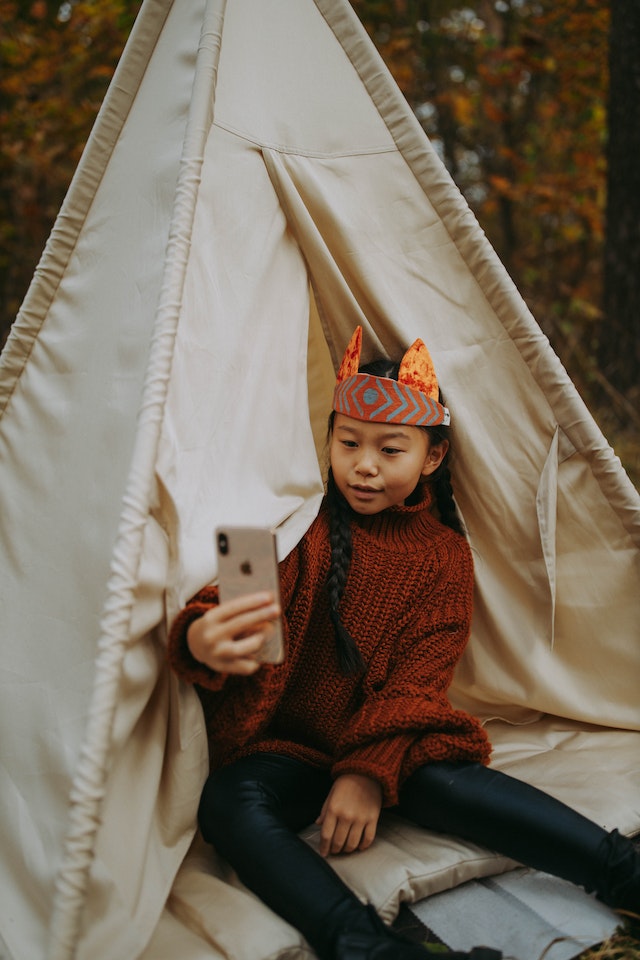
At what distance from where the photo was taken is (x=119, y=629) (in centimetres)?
135

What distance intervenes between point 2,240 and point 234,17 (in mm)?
5384

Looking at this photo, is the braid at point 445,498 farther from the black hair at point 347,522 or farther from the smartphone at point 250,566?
the smartphone at point 250,566

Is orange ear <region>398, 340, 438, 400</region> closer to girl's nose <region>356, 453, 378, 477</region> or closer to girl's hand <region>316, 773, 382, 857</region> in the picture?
girl's nose <region>356, 453, 378, 477</region>

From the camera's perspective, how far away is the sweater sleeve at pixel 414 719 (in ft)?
5.39

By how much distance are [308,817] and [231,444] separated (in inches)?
31.2

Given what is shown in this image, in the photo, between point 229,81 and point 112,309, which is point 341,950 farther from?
point 229,81

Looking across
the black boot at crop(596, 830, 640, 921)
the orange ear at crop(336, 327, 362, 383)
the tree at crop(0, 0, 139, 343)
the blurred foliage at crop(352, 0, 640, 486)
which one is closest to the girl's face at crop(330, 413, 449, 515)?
the orange ear at crop(336, 327, 362, 383)

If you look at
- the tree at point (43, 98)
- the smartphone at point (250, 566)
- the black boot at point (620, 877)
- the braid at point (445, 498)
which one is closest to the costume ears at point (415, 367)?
the braid at point (445, 498)

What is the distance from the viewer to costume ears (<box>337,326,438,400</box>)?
6.21 feet

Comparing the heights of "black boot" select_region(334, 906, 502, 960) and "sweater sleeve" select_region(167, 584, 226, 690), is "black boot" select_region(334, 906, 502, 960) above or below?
below

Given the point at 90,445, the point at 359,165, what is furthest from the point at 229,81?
the point at 90,445

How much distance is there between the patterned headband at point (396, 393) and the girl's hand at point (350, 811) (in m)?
0.74

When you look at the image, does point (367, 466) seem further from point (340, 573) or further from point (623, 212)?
point (623, 212)

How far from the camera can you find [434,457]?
79.0 inches
